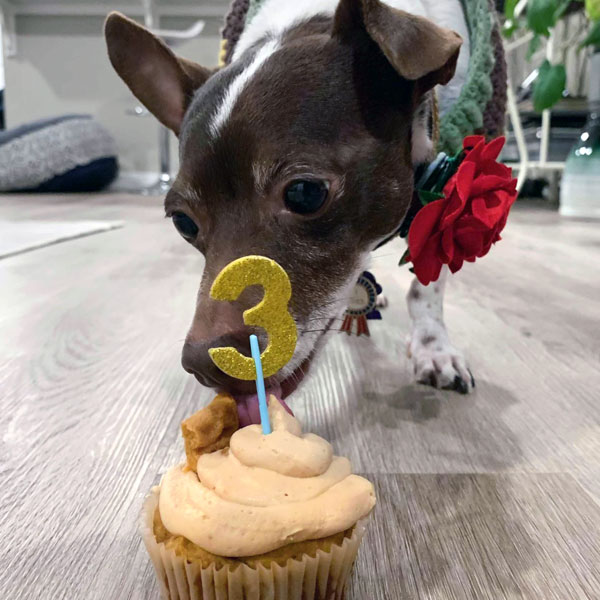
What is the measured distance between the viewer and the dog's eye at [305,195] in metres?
0.89

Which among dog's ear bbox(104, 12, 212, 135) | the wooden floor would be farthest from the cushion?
dog's ear bbox(104, 12, 212, 135)

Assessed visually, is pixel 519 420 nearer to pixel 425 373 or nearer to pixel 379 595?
pixel 425 373

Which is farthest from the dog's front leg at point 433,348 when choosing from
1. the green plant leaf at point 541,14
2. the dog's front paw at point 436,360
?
the green plant leaf at point 541,14

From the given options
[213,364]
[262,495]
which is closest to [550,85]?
[213,364]

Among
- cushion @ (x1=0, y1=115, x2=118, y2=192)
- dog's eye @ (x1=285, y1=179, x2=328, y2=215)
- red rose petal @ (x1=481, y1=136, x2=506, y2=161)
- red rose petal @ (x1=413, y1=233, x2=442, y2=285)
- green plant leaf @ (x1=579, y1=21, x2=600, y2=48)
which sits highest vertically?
green plant leaf @ (x1=579, y1=21, x2=600, y2=48)

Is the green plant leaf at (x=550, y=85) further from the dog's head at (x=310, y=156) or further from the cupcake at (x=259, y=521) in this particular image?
the cupcake at (x=259, y=521)

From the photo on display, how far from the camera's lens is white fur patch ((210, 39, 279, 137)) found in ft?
3.04

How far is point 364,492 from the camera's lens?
61 centimetres

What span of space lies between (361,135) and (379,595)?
2.05ft

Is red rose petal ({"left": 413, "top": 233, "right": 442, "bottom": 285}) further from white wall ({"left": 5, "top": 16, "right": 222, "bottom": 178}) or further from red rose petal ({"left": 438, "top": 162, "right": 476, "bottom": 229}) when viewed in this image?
white wall ({"left": 5, "top": 16, "right": 222, "bottom": 178})

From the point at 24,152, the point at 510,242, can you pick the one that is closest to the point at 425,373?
the point at 510,242

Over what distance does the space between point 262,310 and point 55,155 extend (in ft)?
18.2

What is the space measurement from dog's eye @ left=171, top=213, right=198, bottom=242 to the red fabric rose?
344 millimetres

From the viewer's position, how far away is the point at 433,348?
1.37 m
